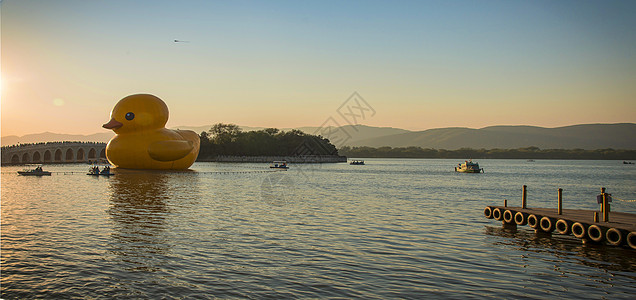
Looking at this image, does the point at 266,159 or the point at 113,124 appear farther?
the point at 266,159

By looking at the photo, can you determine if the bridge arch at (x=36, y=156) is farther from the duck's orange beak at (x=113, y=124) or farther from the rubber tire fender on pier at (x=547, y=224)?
the rubber tire fender on pier at (x=547, y=224)

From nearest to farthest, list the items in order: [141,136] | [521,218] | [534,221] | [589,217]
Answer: [589,217]
[534,221]
[521,218]
[141,136]

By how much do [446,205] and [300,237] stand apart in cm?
1508

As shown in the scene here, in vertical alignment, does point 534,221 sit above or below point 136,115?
below

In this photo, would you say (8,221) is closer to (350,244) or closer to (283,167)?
(350,244)

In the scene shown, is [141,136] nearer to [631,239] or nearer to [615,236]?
[615,236]

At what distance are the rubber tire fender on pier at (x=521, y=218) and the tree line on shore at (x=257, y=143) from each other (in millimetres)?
132482

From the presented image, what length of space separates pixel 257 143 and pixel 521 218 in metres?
138

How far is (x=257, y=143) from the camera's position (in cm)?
15638

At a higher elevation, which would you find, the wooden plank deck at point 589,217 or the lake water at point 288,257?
the wooden plank deck at point 589,217

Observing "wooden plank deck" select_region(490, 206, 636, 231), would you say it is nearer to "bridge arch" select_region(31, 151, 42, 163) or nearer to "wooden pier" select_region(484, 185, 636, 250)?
"wooden pier" select_region(484, 185, 636, 250)

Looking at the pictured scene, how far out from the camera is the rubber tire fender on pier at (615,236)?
624 inches

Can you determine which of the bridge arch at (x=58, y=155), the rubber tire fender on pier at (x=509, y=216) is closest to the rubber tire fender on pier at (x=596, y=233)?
the rubber tire fender on pier at (x=509, y=216)

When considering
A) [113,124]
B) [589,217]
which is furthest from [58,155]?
[589,217]
